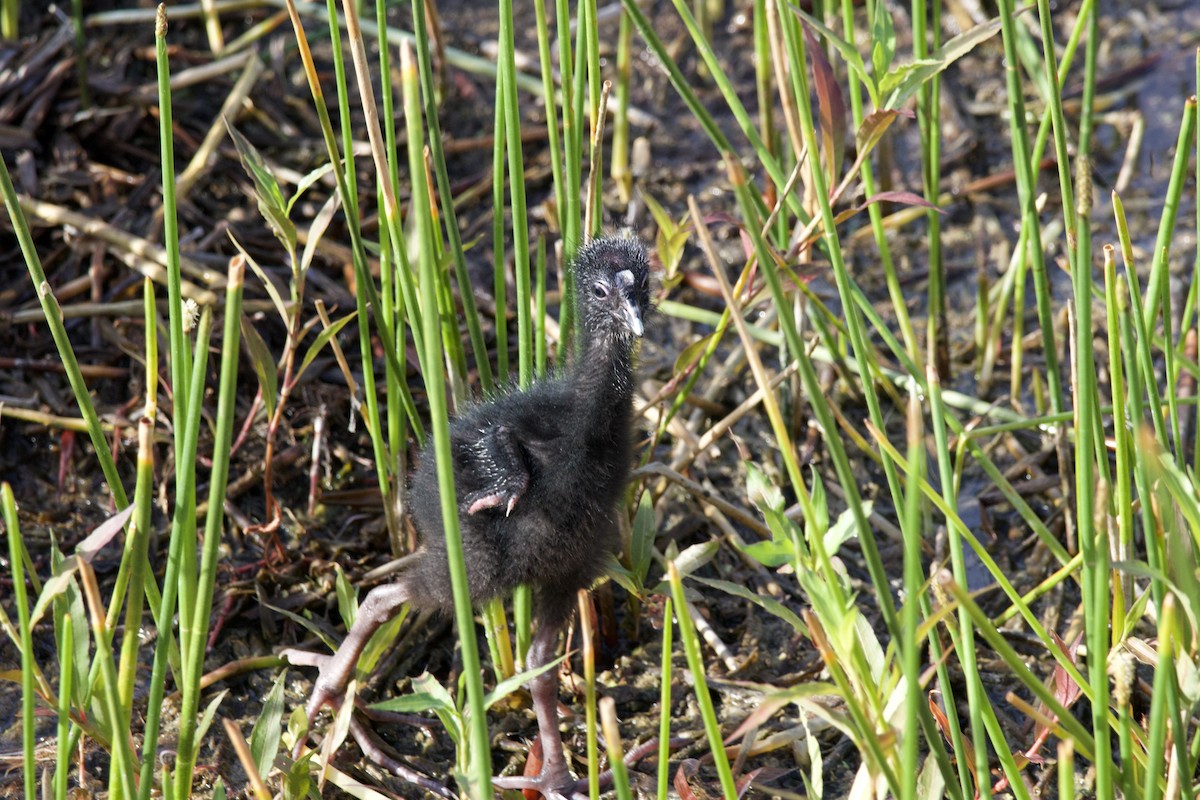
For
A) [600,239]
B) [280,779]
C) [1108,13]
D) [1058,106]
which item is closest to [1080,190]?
[1058,106]

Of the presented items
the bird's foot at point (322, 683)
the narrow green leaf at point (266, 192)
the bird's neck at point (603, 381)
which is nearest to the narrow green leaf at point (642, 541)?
the bird's neck at point (603, 381)

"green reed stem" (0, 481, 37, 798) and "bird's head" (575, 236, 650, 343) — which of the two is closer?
"green reed stem" (0, 481, 37, 798)

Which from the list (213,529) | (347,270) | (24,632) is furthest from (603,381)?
(347,270)

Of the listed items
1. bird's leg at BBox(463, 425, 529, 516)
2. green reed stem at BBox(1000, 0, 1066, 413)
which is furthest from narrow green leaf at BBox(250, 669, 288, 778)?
green reed stem at BBox(1000, 0, 1066, 413)

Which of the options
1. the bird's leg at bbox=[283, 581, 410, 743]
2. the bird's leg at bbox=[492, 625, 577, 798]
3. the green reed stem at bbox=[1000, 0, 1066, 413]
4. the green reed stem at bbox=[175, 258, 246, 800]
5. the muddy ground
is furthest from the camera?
the muddy ground

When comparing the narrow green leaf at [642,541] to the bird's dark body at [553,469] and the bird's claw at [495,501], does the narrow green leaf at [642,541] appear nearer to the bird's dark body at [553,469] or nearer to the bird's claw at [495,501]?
the bird's dark body at [553,469]

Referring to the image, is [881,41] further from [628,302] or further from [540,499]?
[540,499]

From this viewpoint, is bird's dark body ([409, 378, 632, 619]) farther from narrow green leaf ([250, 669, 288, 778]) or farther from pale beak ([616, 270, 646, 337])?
narrow green leaf ([250, 669, 288, 778])

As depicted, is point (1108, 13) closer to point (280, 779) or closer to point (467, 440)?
point (467, 440)
